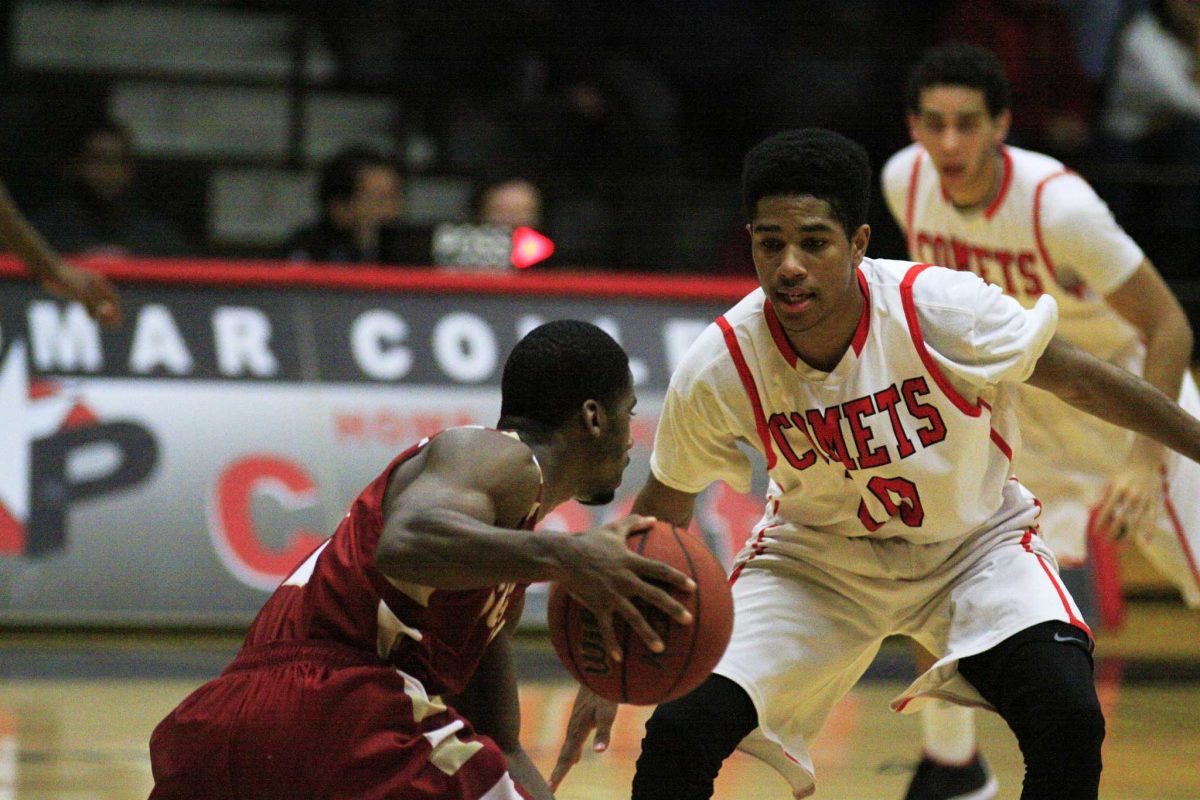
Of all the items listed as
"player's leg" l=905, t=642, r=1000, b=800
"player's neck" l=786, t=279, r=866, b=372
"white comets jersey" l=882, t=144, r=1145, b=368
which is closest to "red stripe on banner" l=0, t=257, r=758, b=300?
"white comets jersey" l=882, t=144, r=1145, b=368

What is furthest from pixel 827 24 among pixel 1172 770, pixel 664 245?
pixel 1172 770

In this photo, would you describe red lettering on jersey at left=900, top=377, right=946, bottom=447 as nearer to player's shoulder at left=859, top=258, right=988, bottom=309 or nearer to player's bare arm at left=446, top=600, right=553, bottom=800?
player's shoulder at left=859, top=258, right=988, bottom=309

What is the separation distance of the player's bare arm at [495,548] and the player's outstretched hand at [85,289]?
2.93 meters

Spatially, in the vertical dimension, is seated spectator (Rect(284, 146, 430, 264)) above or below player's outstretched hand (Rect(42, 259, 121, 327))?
below

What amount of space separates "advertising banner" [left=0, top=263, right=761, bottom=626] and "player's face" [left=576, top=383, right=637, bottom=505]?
4029 mm

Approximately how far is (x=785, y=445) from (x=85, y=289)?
112 inches

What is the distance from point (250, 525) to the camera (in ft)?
23.5

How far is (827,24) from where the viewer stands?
34.7 ft

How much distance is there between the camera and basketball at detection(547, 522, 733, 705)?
3039mm

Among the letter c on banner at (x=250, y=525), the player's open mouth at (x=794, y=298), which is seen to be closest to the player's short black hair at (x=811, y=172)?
the player's open mouth at (x=794, y=298)

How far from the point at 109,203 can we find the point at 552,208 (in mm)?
2285

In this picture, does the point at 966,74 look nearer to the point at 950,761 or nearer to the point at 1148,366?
the point at 1148,366

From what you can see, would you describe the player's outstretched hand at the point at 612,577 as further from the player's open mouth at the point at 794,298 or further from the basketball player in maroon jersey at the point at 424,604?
the player's open mouth at the point at 794,298

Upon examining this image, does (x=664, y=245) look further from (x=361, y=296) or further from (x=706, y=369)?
(x=706, y=369)
